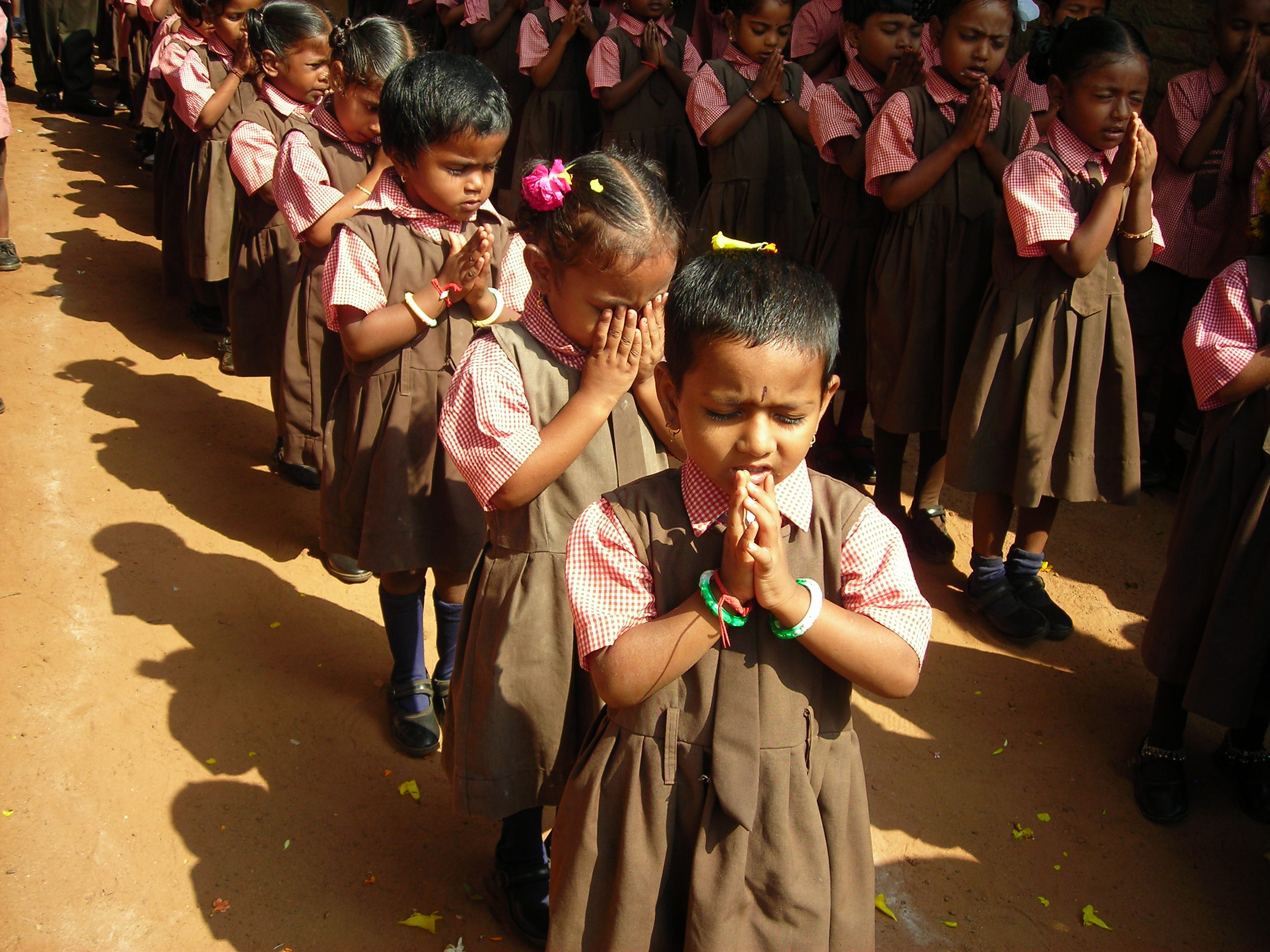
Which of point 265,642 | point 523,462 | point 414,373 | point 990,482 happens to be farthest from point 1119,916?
point 265,642

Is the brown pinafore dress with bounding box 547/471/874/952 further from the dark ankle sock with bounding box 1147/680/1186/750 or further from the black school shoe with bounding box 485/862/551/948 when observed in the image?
the dark ankle sock with bounding box 1147/680/1186/750

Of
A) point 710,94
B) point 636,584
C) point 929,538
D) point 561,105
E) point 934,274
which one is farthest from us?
point 561,105

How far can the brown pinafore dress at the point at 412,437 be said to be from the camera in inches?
104

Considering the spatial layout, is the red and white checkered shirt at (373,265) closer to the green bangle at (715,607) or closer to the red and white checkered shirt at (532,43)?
the green bangle at (715,607)

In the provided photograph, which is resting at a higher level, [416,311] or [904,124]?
[904,124]

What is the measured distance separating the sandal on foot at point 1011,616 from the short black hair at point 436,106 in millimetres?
2139

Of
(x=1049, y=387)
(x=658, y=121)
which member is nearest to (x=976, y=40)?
(x=1049, y=387)

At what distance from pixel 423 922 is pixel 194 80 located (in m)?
4.13

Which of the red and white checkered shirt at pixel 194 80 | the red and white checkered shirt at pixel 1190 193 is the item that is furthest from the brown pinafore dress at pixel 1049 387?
the red and white checkered shirt at pixel 194 80

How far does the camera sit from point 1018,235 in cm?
315

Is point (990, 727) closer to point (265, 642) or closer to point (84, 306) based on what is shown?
point (265, 642)

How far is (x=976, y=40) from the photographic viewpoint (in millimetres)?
3516

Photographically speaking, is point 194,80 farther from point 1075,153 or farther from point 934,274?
point 1075,153

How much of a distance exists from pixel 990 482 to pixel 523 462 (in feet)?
6.57
